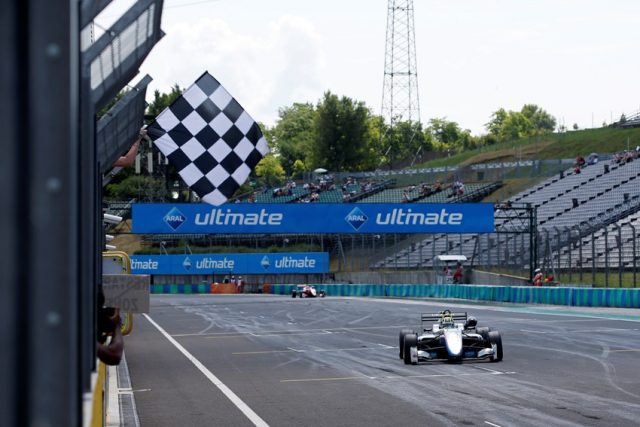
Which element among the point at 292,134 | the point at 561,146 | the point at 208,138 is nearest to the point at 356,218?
the point at 208,138

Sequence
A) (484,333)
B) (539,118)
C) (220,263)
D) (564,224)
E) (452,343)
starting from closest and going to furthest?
(452,343)
(484,333)
(564,224)
(220,263)
(539,118)

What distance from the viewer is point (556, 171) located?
210 ft

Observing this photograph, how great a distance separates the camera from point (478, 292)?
4478cm

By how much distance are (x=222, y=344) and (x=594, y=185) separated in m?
37.2

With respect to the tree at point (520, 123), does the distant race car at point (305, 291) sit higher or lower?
→ lower

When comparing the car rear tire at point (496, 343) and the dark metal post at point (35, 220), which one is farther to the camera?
the car rear tire at point (496, 343)

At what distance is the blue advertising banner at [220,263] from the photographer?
207 ft

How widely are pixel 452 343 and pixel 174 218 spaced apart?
109 feet

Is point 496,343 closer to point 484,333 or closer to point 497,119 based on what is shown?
point 484,333

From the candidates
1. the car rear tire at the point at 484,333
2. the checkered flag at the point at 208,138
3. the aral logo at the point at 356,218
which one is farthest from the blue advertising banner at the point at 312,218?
the checkered flag at the point at 208,138

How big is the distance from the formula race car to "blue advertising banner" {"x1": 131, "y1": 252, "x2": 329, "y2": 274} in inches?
1789

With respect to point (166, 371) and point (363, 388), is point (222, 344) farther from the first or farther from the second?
point (363, 388)

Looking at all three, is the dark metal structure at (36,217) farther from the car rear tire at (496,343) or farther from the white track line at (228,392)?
the car rear tire at (496,343)

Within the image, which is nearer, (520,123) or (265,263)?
(265,263)
